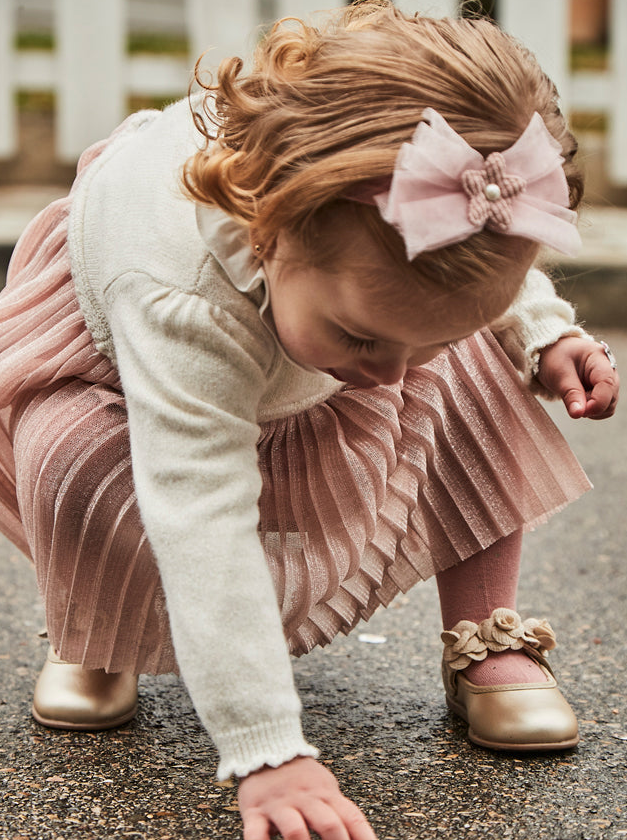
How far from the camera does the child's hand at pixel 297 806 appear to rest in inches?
28.9

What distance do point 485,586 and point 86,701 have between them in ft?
1.31

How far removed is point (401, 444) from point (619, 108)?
347 cm

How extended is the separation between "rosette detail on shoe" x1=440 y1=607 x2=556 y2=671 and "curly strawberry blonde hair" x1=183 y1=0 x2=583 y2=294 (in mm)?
→ 409

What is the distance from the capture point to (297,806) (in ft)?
2.45

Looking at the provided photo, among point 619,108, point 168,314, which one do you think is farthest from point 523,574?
point 619,108

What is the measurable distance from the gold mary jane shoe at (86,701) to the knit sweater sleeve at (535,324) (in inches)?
19.3

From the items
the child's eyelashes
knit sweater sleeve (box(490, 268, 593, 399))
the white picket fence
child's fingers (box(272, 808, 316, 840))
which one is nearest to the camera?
child's fingers (box(272, 808, 316, 840))

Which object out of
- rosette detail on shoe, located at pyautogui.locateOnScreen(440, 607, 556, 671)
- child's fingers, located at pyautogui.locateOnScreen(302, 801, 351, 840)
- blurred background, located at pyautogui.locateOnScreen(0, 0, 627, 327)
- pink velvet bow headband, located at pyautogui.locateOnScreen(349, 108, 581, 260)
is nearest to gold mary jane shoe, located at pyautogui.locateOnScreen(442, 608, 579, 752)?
rosette detail on shoe, located at pyautogui.locateOnScreen(440, 607, 556, 671)

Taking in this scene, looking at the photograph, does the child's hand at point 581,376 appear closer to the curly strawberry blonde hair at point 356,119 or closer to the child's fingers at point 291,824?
the curly strawberry blonde hair at point 356,119

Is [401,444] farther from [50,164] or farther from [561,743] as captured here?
[50,164]

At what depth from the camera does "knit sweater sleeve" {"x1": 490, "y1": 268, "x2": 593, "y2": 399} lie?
42.7 inches

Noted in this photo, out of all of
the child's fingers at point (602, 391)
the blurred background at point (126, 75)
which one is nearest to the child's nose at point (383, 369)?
the child's fingers at point (602, 391)

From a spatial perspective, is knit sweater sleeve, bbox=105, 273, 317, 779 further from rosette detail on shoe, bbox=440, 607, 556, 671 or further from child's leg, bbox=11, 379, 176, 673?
rosette detail on shoe, bbox=440, 607, 556, 671

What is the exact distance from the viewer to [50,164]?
4.31 m
